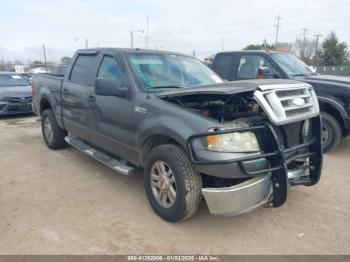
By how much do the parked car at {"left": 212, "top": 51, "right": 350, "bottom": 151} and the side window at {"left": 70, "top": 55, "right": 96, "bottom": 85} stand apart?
3303 millimetres

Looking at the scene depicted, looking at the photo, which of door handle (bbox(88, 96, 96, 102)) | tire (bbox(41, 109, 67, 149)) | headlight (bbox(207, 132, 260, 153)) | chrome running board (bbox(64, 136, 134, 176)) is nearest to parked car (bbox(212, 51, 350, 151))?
headlight (bbox(207, 132, 260, 153))

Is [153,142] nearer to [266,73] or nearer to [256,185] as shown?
[256,185]

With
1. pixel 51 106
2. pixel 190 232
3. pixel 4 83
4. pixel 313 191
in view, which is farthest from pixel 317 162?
pixel 4 83

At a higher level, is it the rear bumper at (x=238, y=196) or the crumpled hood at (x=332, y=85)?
the crumpled hood at (x=332, y=85)

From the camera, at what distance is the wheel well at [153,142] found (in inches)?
136

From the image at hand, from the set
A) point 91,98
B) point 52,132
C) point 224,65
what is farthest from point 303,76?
point 52,132

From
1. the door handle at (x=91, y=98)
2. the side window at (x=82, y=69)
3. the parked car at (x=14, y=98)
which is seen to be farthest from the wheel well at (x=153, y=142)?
the parked car at (x=14, y=98)

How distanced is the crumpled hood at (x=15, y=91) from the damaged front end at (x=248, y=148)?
7901 millimetres

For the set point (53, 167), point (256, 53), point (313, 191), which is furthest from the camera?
point (256, 53)

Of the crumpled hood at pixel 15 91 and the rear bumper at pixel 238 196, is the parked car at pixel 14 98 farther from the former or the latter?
the rear bumper at pixel 238 196

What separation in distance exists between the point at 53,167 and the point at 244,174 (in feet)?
11.3

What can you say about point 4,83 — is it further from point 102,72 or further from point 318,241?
point 318,241

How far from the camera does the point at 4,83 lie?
10125mm

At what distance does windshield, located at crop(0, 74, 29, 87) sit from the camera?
10188 millimetres
